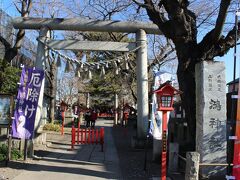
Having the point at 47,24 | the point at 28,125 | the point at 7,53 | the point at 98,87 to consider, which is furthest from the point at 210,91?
the point at 98,87

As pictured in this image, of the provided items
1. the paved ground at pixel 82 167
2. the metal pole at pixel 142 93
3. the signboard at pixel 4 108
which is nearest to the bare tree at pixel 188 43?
the paved ground at pixel 82 167

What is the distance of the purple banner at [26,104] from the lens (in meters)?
12.8

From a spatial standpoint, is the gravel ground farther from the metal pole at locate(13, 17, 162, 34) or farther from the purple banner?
the metal pole at locate(13, 17, 162, 34)

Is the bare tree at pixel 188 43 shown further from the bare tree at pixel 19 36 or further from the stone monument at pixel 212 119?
the bare tree at pixel 19 36

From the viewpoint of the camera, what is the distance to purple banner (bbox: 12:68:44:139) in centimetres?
1278

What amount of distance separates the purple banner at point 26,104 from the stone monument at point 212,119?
17.5 feet

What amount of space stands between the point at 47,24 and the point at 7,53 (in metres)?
2.48

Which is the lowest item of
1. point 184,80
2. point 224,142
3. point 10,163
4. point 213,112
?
point 10,163

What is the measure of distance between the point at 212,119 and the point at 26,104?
5.92 meters

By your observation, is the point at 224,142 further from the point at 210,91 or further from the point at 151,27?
the point at 151,27

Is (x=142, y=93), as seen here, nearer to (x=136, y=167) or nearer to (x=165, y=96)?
(x=136, y=167)

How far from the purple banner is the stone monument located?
5326 mm

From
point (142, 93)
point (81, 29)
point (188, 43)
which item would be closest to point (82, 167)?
point (188, 43)

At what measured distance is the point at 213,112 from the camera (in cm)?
1095
